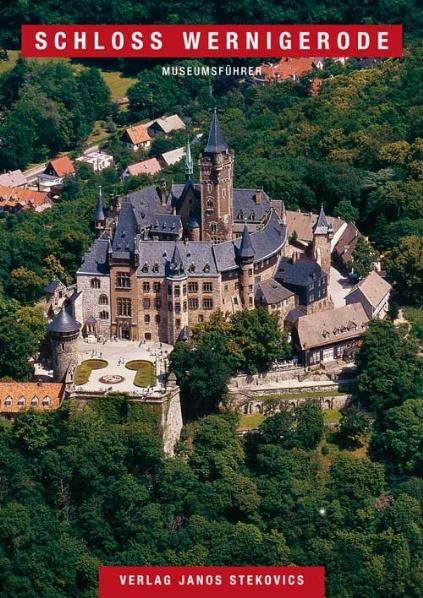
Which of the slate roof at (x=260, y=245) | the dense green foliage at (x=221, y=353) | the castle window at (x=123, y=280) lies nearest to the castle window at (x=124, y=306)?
the castle window at (x=123, y=280)

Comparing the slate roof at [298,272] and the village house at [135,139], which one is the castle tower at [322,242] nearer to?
the slate roof at [298,272]

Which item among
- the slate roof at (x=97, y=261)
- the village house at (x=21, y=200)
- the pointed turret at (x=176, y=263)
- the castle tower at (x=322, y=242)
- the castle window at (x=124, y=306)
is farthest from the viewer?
the village house at (x=21, y=200)

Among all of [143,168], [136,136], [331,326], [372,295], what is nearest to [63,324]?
[331,326]

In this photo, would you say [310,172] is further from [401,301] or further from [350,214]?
[401,301]

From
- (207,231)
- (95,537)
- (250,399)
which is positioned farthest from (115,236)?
(95,537)

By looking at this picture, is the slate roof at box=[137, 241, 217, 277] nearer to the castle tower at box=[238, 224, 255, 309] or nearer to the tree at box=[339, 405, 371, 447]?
the castle tower at box=[238, 224, 255, 309]

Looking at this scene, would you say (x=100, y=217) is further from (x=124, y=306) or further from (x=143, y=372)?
(x=143, y=372)

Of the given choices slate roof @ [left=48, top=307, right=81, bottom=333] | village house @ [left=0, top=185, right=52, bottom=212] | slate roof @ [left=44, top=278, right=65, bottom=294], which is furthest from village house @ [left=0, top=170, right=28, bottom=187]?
slate roof @ [left=48, top=307, right=81, bottom=333]
